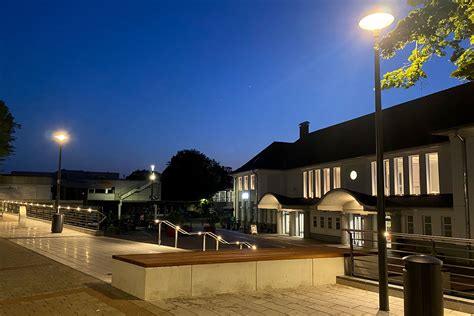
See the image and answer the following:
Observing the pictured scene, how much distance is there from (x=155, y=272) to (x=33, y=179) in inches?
2465

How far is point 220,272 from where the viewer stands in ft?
26.7

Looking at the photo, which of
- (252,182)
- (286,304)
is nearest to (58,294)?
(286,304)

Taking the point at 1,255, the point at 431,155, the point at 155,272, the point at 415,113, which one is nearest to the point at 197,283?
the point at 155,272

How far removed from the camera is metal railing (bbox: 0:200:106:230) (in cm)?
2362

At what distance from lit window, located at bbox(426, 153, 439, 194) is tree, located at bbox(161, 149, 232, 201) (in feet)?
187

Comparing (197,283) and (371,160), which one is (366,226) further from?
(197,283)

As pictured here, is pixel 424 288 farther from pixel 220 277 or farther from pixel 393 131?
pixel 393 131

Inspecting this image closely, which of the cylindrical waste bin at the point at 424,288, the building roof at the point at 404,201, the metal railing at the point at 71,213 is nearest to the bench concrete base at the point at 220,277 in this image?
the cylindrical waste bin at the point at 424,288

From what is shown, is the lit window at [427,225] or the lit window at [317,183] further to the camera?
the lit window at [317,183]

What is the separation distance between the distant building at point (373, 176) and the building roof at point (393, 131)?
0.07 metres

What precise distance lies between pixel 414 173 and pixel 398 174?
1.12 metres

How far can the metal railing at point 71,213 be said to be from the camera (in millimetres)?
23620

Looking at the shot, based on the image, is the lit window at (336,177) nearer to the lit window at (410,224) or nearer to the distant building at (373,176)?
the distant building at (373,176)

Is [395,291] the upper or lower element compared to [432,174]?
lower
